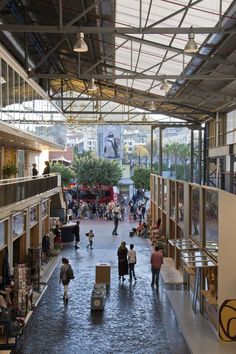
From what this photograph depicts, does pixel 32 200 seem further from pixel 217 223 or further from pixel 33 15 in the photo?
pixel 217 223

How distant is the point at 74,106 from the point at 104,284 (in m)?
26.1

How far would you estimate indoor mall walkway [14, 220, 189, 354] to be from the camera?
42.0ft

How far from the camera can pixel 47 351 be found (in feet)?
41.0

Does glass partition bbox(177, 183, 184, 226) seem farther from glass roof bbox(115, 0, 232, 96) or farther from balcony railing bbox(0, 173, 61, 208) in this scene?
balcony railing bbox(0, 173, 61, 208)

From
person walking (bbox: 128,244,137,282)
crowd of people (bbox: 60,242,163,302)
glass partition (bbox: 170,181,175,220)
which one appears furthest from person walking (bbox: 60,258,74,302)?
glass partition (bbox: 170,181,175,220)

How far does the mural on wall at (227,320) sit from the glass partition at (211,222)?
4.27 ft

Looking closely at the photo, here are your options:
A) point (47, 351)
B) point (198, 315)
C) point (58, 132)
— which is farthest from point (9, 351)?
point (58, 132)

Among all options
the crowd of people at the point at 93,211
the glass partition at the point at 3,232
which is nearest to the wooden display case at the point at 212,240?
the glass partition at the point at 3,232

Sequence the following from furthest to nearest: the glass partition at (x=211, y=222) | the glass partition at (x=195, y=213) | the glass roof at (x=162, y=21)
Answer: the glass roof at (x=162, y=21) < the glass partition at (x=195, y=213) < the glass partition at (x=211, y=222)

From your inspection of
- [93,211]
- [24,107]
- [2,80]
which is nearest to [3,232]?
[2,80]

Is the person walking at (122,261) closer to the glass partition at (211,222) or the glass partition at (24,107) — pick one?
the glass partition at (211,222)

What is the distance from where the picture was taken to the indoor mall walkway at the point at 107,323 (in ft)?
42.0

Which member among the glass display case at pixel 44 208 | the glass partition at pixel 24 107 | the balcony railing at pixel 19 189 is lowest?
the glass display case at pixel 44 208

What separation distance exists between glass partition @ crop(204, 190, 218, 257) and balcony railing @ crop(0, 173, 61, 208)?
18.8ft
